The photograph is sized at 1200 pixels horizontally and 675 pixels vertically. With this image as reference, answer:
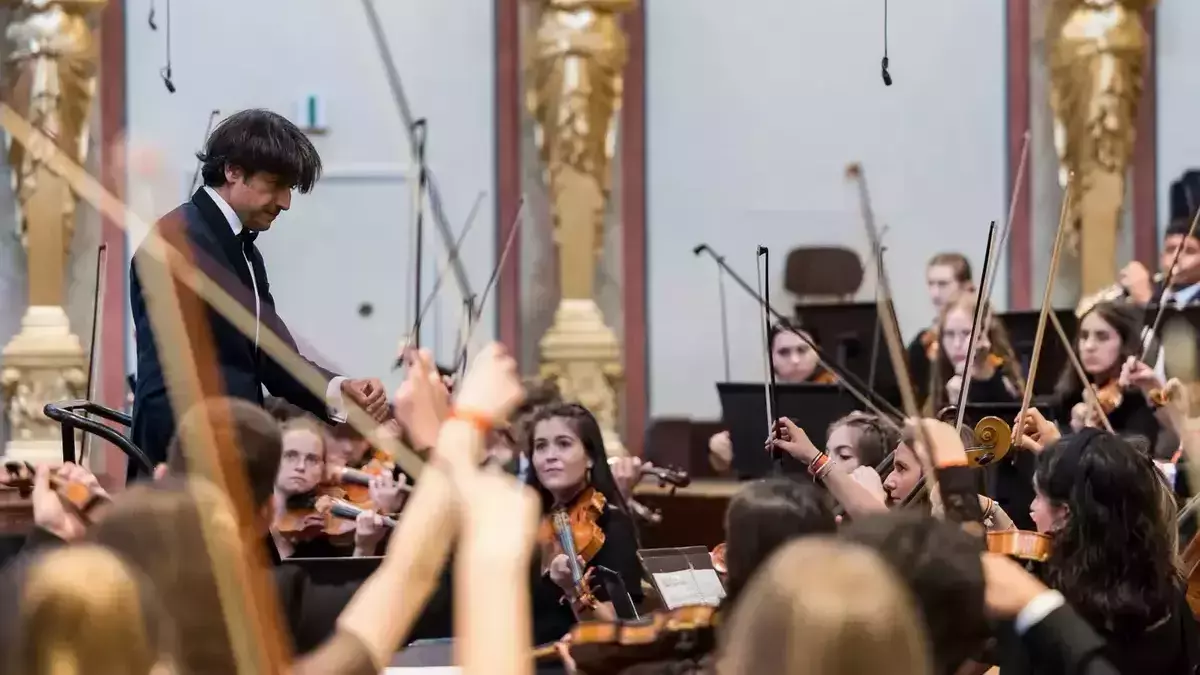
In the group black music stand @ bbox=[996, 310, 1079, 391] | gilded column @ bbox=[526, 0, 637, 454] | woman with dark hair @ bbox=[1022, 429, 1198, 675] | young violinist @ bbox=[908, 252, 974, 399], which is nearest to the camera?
woman with dark hair @ bbox=[1022, 429, 1198, 675]

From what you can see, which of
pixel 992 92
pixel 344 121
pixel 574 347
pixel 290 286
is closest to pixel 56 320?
pixel 290 286

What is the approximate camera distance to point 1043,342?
16.8 ft

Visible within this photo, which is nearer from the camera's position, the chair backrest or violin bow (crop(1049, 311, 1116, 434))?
violin bow (crop(1049, 311, 1116, 434))

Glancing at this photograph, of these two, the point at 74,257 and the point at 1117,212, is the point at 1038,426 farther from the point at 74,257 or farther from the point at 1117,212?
the point at 74,257

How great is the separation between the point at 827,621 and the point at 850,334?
14.5ft

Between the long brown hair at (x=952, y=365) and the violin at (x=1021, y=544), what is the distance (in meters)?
2.03

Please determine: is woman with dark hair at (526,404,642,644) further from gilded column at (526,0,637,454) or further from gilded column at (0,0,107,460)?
gilded column at (0,0,107,460)

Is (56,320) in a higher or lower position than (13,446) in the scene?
higher

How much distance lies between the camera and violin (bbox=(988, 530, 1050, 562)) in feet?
9.84

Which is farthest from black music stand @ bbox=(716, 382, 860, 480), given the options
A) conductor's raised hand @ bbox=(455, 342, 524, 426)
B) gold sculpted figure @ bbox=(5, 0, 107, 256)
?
conductor's raised hand @ bbox=(455, 342, 524, 426)

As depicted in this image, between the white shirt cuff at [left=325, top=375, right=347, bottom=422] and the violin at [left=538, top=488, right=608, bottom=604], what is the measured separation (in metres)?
0.79

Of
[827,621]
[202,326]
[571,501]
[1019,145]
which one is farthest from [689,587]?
[1019,145]

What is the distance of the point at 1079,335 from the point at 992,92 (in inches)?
84.6

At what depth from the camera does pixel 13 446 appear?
21.1 ft
